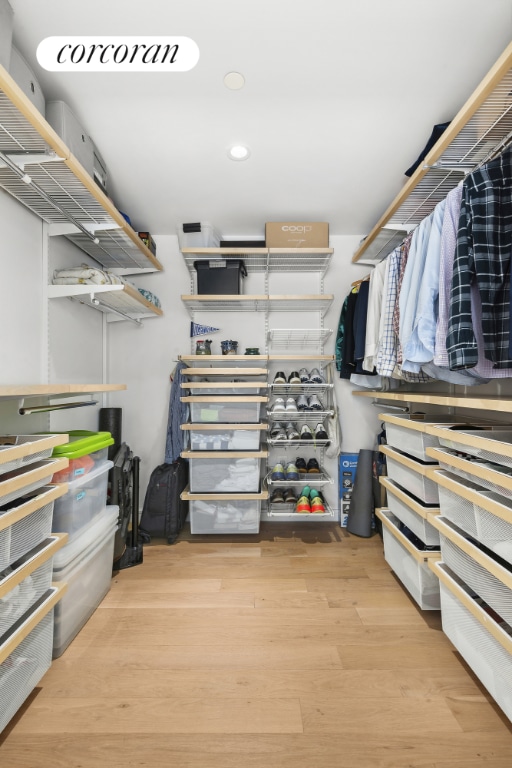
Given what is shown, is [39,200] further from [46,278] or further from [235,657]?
[235,657]

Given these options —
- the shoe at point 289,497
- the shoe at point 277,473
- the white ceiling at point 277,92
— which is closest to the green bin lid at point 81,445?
A: the shoe at point 277,473

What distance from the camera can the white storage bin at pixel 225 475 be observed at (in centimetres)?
258

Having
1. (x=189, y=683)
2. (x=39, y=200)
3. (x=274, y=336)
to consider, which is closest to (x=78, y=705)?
(x=189, y=683)

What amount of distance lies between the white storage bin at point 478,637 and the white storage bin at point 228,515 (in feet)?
4.40

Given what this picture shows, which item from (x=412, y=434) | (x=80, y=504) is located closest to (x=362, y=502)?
(x=412, y=434)

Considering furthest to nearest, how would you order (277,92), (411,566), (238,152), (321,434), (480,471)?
(321,434) < (238,152) < (411,566) < (277,92) < (480,471)

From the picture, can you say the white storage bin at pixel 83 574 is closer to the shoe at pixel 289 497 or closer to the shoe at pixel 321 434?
the shoe at pixel 289 497

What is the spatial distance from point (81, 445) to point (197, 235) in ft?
5.79

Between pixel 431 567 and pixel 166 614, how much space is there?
123 centimetres

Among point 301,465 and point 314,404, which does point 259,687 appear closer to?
point 301,465

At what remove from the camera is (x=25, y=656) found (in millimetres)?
1248

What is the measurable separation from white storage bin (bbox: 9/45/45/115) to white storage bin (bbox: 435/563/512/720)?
250 cm

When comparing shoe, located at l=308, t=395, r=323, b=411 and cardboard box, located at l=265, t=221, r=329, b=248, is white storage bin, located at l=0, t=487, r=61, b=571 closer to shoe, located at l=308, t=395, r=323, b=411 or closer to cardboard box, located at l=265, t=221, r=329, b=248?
shoe, located at l=308, t=395, r=323, b=411

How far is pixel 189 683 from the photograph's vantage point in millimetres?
1383
